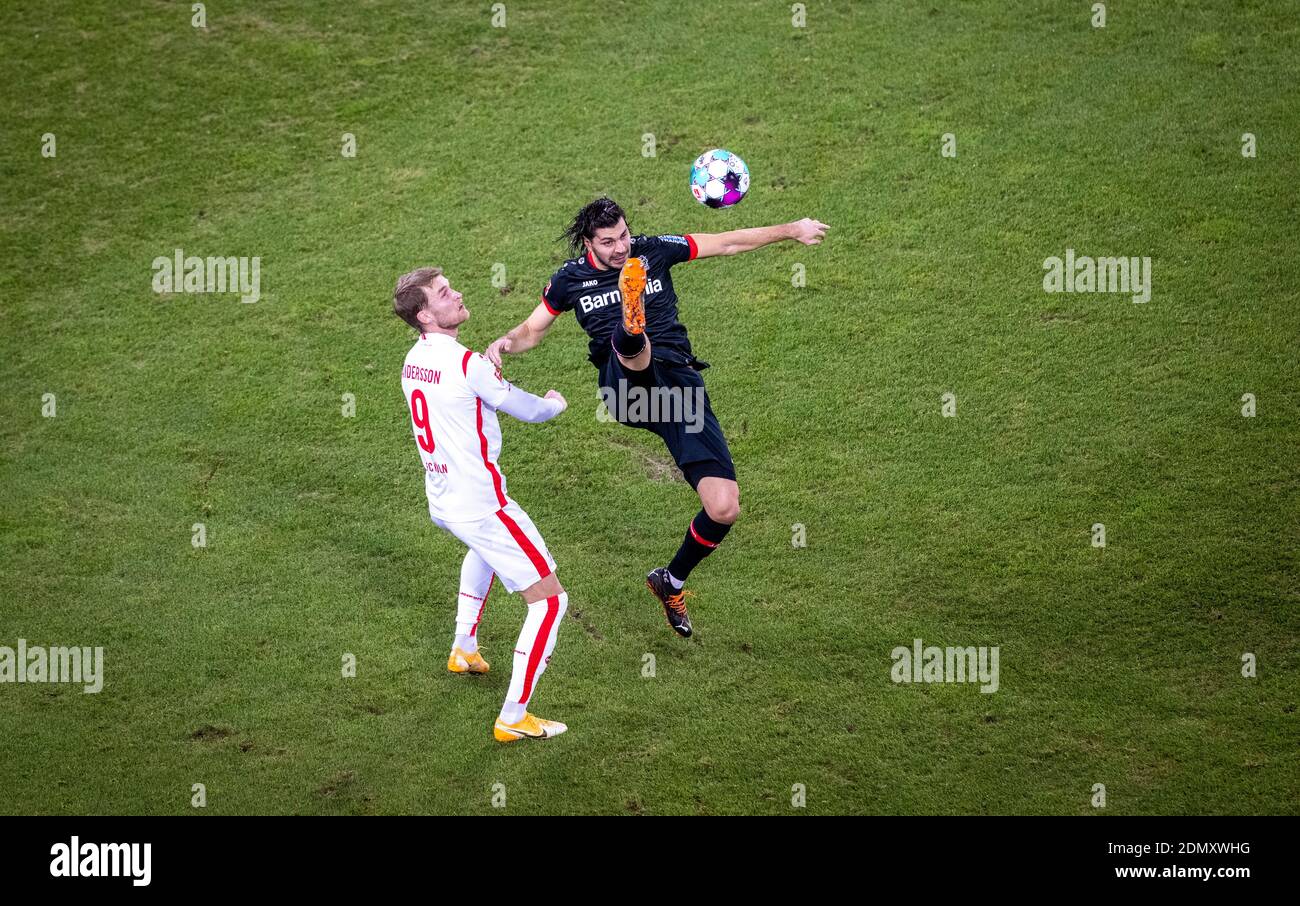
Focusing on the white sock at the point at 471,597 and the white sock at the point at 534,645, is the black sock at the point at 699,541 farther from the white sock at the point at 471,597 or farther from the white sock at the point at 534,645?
the white sock at the point at 471,597

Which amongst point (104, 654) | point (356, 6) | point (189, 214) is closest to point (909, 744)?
point (104, 654)

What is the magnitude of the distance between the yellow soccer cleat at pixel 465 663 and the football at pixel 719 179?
→ 360 centimetres

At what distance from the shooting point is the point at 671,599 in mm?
8430

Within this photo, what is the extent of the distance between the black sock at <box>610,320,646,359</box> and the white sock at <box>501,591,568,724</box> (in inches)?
61.6

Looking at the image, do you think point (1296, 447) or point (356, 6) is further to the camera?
point (356, 6)

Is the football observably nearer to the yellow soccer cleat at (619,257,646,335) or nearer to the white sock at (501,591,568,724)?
the yellow soccer cleat at (619,257,646,335)

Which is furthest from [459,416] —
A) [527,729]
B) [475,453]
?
[527,729]

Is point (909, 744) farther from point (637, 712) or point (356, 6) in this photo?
point (356, 6)

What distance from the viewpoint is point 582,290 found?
329 inches

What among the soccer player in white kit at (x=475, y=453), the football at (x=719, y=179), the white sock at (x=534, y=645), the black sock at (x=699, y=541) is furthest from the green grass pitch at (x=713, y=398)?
the football at (x=719, y=179)

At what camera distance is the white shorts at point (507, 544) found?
7488mm

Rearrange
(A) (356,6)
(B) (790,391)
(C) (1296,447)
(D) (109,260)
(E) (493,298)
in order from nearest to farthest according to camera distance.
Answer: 1. (C) (1296,447)
2. (B) (790,391)
3. (E) (493,298)
4. (D) (109,260)
5. (A) (356,6)

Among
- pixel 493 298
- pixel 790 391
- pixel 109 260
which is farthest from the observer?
pixel 109 260

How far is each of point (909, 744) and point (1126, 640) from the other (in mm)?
1701
